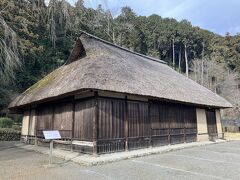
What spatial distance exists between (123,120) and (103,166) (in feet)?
10.1

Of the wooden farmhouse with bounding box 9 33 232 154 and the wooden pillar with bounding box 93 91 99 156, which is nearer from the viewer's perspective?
the wooden pillar with bounding box 93 91 99 156

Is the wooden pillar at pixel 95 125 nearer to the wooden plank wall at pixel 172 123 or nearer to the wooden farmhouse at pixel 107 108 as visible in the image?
the wooden farmhouse at pixel 107 108

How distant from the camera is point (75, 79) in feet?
32.1

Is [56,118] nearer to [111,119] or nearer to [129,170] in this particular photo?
[111,119]

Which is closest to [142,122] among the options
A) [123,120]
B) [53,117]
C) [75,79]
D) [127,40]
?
[123,120]

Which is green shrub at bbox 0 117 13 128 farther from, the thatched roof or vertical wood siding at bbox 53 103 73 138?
vertical wood siding at bbox 53 103 73 138

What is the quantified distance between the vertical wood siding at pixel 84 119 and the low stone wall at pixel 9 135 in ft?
32.7

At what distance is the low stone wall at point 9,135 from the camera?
56.4 ft

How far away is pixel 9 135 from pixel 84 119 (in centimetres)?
1085

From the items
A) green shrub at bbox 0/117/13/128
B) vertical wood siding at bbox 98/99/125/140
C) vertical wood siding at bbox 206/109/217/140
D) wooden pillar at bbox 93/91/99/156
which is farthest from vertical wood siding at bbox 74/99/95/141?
green shrub at bbox 0/117/13/128

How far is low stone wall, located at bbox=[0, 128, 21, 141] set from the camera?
17.2 meters

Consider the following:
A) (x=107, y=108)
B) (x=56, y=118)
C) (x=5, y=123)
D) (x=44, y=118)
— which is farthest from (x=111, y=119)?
(x=5, y=123)

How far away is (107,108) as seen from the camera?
9.75m

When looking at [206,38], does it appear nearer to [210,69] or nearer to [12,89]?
[210,69]
